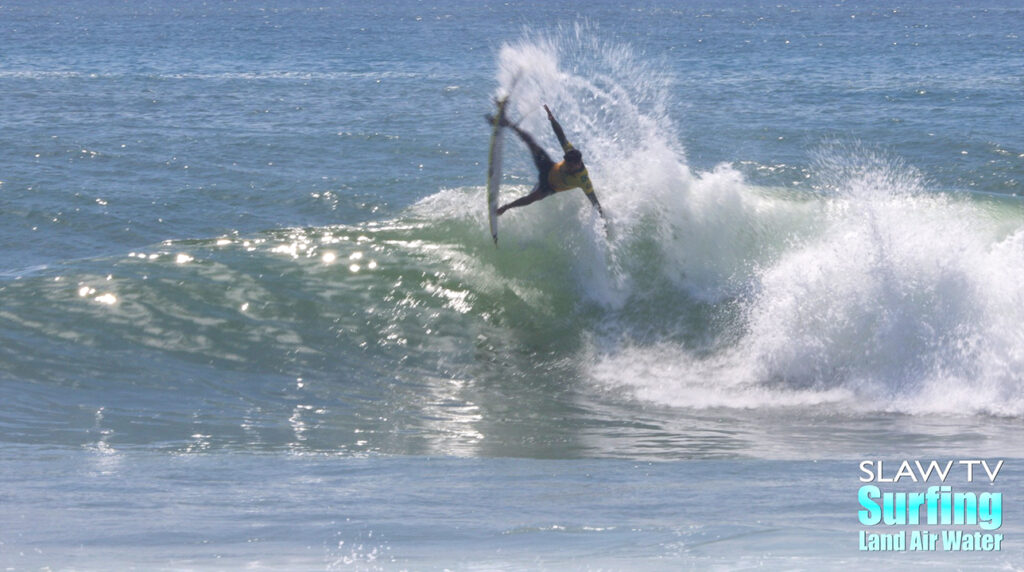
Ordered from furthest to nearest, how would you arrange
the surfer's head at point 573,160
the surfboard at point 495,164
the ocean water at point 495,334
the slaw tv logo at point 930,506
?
the surfboard at point 495,164
the surfer's head at point 573,160
the ocean water at point 495,334
the slaw tv logo at point 930,506

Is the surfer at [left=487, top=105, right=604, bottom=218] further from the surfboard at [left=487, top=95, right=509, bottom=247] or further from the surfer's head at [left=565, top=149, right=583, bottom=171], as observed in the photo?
the surfboard at [left=487, top=95, right=509, bottom=247]

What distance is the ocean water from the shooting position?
4652 millimetres

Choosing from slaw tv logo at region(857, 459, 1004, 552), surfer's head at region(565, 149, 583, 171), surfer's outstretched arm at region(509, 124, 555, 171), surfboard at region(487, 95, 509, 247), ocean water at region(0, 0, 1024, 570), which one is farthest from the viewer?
surfboard at region(487, 95, 509, 247)

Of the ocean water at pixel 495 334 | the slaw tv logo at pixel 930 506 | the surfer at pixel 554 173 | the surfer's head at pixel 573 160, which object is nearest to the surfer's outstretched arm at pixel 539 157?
the surfer at pixel 554 173

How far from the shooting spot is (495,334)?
34.3ft

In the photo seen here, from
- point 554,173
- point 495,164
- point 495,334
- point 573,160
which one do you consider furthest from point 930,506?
point 495,164

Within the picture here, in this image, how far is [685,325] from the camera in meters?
10.4

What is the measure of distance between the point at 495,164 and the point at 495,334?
1.88 meters

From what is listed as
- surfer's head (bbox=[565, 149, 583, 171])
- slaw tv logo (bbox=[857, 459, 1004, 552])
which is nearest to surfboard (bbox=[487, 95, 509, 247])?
surfer's head (bbox=[565, 149, 583, 171])

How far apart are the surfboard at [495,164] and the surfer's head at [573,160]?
2.51ft

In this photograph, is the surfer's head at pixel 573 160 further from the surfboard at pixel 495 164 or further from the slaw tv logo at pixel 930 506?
the slaw tv logo at pixel 930 506

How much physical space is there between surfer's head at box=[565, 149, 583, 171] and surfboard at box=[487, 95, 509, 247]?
2.51 ft

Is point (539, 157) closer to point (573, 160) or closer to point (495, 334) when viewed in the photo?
point (573, 160)

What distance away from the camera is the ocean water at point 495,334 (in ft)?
15.3
